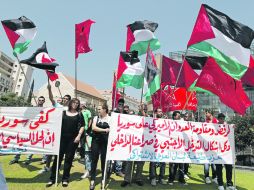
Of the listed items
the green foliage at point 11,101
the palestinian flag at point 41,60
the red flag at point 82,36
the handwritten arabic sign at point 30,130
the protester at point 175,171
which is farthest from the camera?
the green foliage at point 11,101

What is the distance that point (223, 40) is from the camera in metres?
9.73

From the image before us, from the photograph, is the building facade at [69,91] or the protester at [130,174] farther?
the building facade at [69,91]

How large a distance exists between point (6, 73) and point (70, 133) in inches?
4523

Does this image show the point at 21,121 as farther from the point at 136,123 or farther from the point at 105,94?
the point at 105,94

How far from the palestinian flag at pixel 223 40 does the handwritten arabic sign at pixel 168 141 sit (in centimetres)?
189

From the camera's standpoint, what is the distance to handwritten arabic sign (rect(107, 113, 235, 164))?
859 cm

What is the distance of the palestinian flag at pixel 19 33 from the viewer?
11.0 metres

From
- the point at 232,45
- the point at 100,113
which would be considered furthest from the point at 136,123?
the point at 232,45

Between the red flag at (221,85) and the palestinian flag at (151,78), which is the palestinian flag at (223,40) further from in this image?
the palestinian flag at (151,78)

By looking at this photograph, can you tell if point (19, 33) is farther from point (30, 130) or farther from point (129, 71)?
point (129, 71)

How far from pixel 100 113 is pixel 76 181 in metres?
1.95

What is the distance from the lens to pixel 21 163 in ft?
34.6

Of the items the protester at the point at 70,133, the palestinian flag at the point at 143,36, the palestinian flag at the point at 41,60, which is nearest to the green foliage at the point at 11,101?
the palestinian flag at the point at 143,36

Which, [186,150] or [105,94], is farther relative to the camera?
[105,94]
